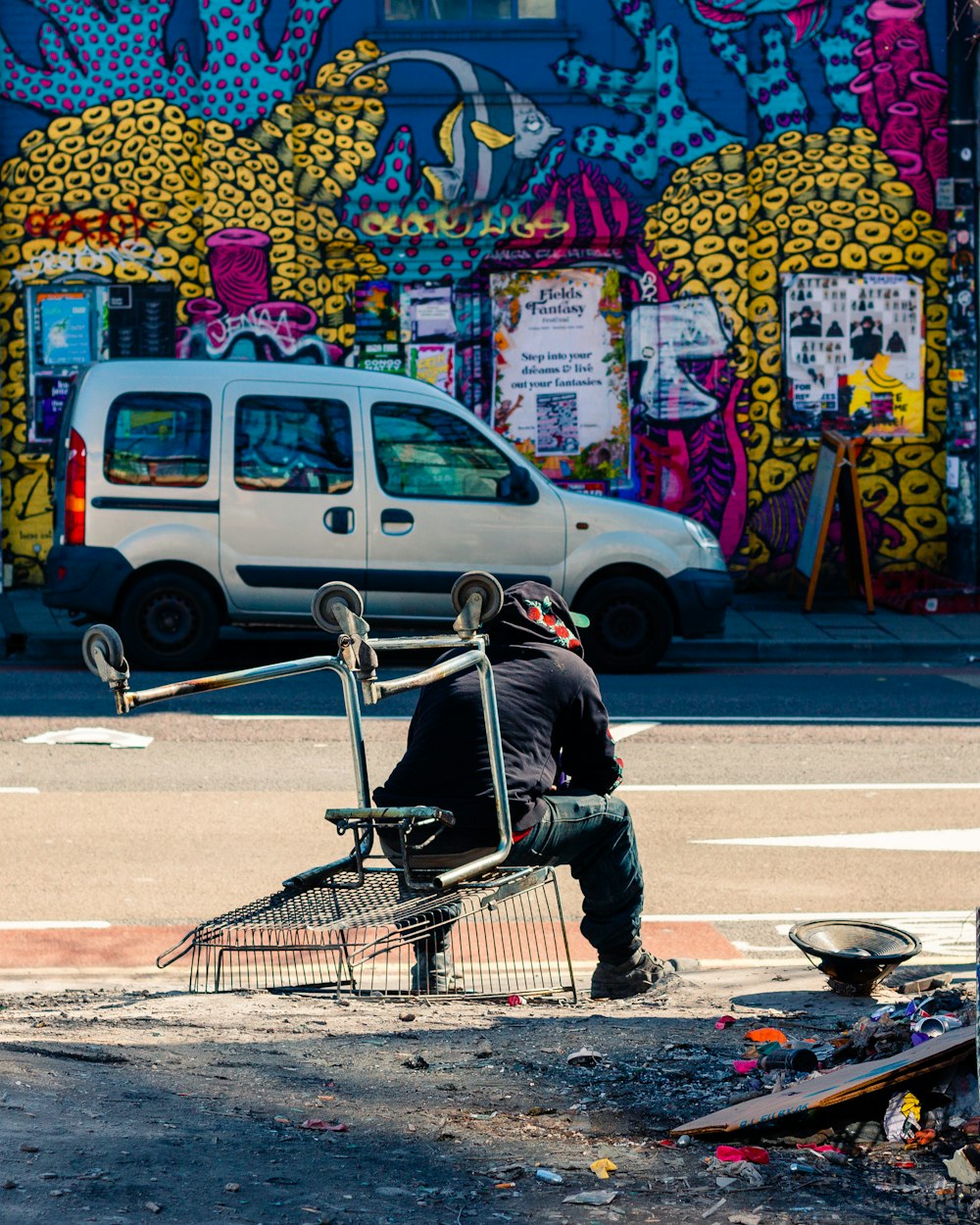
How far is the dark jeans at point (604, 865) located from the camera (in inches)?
235

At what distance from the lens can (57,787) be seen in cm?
944

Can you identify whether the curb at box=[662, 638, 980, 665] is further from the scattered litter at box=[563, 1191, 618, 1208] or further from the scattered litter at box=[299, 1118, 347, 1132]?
the scattered litter at box=[563, 1191, 618, 1208]

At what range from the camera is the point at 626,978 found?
6.08 m

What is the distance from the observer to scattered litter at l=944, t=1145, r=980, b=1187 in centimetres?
387

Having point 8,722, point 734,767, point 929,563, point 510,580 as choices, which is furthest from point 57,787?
point 929,563

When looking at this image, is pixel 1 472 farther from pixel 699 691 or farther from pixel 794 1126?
pixel 794 1126

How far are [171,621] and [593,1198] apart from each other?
9.76 meters

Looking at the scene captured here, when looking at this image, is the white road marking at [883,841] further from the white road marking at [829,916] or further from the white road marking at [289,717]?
the white road marking at [289,717]

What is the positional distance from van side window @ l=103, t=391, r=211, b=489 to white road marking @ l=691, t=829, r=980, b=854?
232 inches

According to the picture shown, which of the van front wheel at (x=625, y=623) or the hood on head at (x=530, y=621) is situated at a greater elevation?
the hood on head at (x=530, y=621)

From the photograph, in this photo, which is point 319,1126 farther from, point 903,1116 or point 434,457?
point 434,457

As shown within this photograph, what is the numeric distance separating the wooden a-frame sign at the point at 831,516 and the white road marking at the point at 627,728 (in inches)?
217

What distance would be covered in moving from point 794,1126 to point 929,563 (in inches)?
572

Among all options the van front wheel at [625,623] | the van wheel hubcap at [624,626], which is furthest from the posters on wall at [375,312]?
the van wheel hubcap at [624,626]
